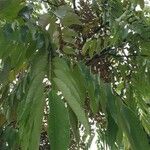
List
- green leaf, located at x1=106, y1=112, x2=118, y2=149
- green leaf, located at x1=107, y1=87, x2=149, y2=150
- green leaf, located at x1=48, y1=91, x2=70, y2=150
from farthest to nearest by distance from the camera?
green leaf, located at x1=106, y1=112, x2=118, y2=149, green leaf, located at x1=107, y1=87, x2=149, y2=150, green leaf, located at x1=48, y1=91, x2=70, y2=150

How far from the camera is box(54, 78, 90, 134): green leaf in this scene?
688mm

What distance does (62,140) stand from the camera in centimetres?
64

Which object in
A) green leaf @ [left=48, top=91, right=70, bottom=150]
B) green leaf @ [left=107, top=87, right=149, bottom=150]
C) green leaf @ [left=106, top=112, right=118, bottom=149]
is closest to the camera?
green leaf @ [left=48, top=91, right=70, bottom=150]

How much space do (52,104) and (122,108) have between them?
333mm

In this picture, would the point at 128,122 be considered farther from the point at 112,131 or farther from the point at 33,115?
the point at 33,115

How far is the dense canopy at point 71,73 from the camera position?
717 mm

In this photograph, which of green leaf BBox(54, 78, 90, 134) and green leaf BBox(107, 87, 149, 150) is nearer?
green leaf BBox(54, 78, 90, 134)

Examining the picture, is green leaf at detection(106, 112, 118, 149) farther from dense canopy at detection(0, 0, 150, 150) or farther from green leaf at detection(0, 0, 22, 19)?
green leaf at detection(0, 0, 22, 19)

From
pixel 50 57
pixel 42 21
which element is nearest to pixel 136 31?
pixel 42 21

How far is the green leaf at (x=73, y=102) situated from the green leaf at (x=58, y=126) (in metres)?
0.02

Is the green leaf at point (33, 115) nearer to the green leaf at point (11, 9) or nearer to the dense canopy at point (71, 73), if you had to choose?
the dense canopy at point (71, 73)

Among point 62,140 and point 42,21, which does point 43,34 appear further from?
point 62,140

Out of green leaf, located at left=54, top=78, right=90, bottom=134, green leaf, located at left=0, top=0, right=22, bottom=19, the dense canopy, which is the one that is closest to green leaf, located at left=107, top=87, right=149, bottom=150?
the dense canopy

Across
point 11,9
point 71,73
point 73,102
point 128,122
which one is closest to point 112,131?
point 128,122
